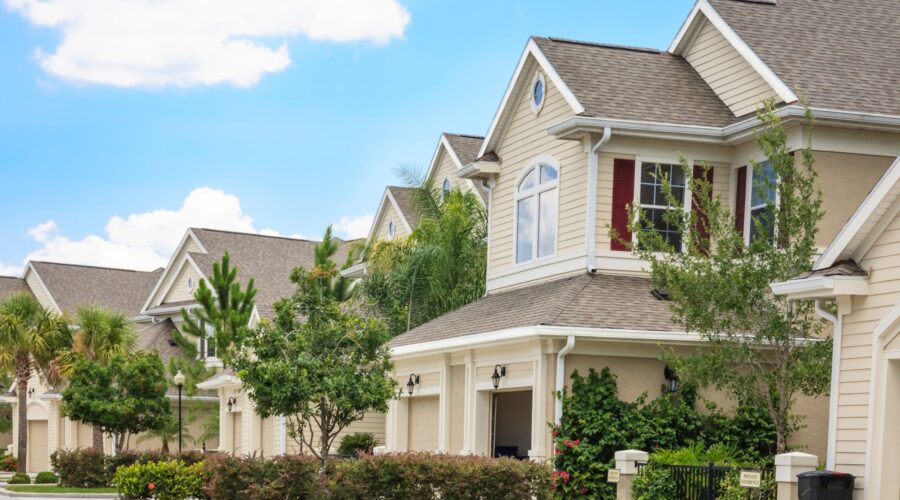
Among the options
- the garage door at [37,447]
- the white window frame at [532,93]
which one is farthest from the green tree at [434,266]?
the garage door at [37,447]

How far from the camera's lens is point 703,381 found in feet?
58.2

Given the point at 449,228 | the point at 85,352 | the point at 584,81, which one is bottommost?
the point at 584,81

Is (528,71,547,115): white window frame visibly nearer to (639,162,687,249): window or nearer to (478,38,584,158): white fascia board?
(478,38,584,158): white fascia board

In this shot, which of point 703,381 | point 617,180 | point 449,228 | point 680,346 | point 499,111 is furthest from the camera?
point 449,228

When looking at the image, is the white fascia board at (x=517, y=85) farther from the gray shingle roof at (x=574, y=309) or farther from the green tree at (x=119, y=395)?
the green tree at (x=119, y=395)

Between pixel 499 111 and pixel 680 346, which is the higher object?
pixel 499 111

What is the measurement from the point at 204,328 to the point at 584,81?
2577 centimetres

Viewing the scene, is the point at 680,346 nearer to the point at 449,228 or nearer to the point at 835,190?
the point at 835,190

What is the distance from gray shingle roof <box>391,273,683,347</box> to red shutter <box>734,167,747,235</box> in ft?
6.50

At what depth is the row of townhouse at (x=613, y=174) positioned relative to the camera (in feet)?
69.1

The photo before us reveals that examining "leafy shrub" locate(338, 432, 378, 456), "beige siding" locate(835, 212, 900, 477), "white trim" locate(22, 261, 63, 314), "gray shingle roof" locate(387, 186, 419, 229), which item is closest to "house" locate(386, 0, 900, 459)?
"beige siding" locate(835, 212, 900, 477)

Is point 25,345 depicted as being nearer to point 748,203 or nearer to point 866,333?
point 748,203

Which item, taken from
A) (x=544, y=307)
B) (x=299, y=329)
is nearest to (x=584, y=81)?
(x=544, y=307)

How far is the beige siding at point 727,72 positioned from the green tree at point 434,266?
29.2 ft
